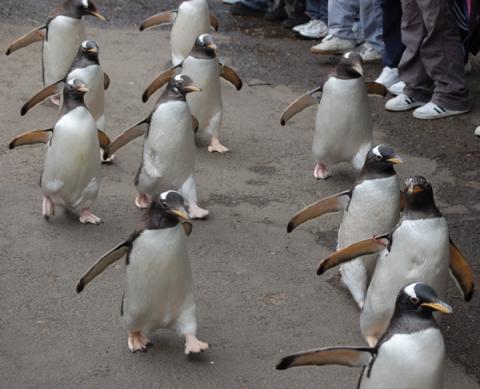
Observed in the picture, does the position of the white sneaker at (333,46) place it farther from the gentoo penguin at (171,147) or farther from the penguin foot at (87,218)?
the penguin foot at (87,218)

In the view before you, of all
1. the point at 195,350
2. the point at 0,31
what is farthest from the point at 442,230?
the point at 0,31

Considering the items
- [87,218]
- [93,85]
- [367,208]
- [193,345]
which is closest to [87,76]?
[93,85]

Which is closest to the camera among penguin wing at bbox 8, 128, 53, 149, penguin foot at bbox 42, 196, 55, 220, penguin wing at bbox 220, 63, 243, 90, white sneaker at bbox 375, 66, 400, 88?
penguin wing at bbox 8, 128, 53, 149

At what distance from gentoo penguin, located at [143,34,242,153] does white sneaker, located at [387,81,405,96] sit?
1698mm

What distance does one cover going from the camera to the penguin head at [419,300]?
3295 millimetres

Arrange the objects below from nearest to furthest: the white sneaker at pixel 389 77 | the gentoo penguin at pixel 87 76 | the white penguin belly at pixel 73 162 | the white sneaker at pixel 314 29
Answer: the white penguin belly at pixel 73 162 → the gentoo penguin at pixel 87 76 → the white sneaker at pixel 389 77 → the white sneaker at pixel 314 29

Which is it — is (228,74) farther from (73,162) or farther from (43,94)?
(73,162)

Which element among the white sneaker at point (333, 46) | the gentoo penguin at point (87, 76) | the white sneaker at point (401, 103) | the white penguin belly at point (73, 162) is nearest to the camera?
the white penguin belly at point (73, 162)

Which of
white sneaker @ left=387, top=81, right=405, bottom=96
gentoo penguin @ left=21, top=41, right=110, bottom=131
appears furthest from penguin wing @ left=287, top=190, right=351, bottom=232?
white sneaker @ left=387, top=81, right=405, bottom=96

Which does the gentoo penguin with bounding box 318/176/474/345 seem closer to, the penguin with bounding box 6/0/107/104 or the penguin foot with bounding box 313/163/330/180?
the penguin foot with bounding box 313/163/330/180

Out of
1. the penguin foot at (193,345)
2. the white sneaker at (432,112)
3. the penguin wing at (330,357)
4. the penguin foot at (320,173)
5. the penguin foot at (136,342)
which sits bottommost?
the white sneaker at (432,112)

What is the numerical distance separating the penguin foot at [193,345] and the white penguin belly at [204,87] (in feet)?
7.83

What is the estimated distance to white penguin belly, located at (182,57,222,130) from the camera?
19.8 ft

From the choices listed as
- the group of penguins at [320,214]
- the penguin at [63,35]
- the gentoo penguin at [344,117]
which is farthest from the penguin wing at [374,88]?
the penguin at [63,35]
